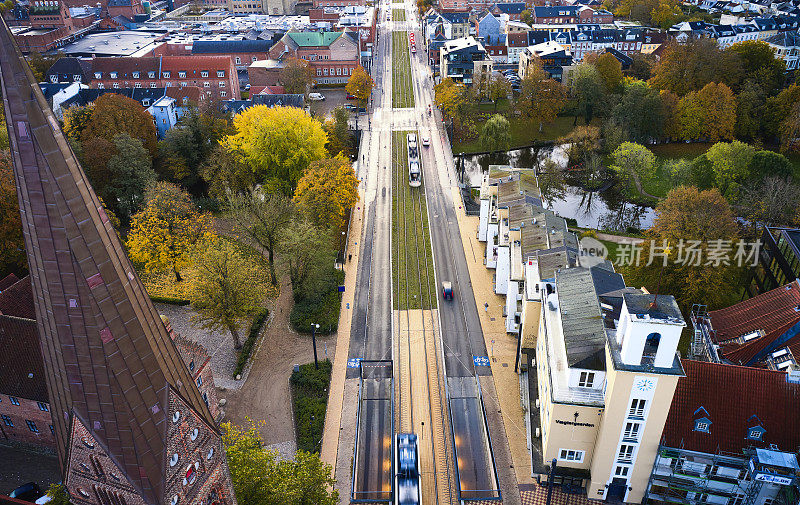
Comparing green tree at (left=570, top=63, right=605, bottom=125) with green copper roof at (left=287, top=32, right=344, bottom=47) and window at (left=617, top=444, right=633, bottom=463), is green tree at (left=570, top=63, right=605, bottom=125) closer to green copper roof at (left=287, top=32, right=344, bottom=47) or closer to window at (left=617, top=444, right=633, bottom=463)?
green copper roof at (left=287, top=32, right=344, bottom=47)

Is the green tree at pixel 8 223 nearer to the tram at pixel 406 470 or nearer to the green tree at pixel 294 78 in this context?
the tram at pixel 406 470

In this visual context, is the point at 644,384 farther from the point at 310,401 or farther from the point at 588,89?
the point at 588,89

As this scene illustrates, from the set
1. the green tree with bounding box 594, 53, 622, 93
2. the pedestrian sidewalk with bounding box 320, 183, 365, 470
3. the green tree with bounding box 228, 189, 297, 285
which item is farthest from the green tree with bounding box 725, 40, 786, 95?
the green tree with bounding box 228, 189, 297, 285

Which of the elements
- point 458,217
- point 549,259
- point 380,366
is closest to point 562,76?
point 458,217

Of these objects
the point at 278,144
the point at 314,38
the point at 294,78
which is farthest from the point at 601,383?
the point at 314,38

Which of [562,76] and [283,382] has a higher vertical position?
[562,76]

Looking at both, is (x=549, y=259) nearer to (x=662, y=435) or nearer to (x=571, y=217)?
(x=662, y=435)
